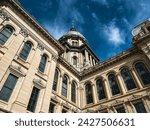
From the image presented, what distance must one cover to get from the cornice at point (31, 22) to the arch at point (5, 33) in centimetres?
222

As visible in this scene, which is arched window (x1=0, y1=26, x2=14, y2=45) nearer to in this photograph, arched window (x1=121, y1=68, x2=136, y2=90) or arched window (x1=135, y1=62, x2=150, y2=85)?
arched window (x1=121, y1=68, x2=136, y2=90)

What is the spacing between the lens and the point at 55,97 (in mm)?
16203

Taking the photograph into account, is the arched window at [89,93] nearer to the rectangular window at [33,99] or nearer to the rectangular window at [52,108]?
the rectangular window at [52,108]

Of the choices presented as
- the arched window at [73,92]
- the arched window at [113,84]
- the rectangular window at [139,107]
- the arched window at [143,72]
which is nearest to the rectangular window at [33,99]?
the arched window at [73,92]

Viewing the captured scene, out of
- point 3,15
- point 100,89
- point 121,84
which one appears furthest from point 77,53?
point 3,15

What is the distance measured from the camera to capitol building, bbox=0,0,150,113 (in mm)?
11781

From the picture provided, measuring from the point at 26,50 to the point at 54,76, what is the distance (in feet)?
17.9

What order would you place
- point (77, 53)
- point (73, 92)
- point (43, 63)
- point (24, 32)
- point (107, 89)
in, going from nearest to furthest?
1. point (24, 32)
2. point (43, 63)
3. point (107, 89)
4. point (73, 92)
5. point (77, 53)

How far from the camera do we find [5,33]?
42.9ft

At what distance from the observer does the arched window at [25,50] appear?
13898mm

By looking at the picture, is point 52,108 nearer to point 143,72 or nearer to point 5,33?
point 5,33

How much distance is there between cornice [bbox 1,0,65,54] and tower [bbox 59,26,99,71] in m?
15.7

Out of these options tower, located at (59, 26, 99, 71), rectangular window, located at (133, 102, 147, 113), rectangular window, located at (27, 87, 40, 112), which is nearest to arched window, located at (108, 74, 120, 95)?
rectangular window, located at (133, 102, 147, 113)

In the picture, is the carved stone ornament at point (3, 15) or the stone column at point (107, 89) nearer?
the carved stone ornament at point (3, 15)
